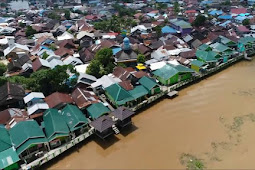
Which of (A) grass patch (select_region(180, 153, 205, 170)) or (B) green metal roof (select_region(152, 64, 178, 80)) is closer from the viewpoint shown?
(A) grass patch (select_region(180, 153, 205, 170))

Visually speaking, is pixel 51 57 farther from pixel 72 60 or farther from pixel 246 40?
pixel 246 40

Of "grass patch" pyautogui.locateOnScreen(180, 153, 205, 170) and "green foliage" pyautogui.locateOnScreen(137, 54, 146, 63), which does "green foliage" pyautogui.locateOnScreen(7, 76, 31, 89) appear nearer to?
"green foliage" pyautogui.locateOnScreen(137, 54, 146, 63)

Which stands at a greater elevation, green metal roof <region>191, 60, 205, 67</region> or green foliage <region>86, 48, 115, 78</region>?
green foliage <region>86, 48, 115, 78</region>

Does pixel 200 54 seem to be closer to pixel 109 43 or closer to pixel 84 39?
pixel 109 43

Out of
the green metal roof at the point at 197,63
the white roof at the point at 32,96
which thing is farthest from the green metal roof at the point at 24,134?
the green metal roof at the point at 197,63

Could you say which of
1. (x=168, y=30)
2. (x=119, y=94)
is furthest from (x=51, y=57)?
(x=168, y=30)

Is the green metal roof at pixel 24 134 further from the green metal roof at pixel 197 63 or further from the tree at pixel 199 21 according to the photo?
the tree at pixel 199 21

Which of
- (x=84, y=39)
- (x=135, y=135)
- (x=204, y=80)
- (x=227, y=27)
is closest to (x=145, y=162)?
(x=135, y=135)

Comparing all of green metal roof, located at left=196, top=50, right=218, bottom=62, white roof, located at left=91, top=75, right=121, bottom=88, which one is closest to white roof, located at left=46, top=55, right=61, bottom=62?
white roof, located at left=91, top=75, right=121, bottom=88
